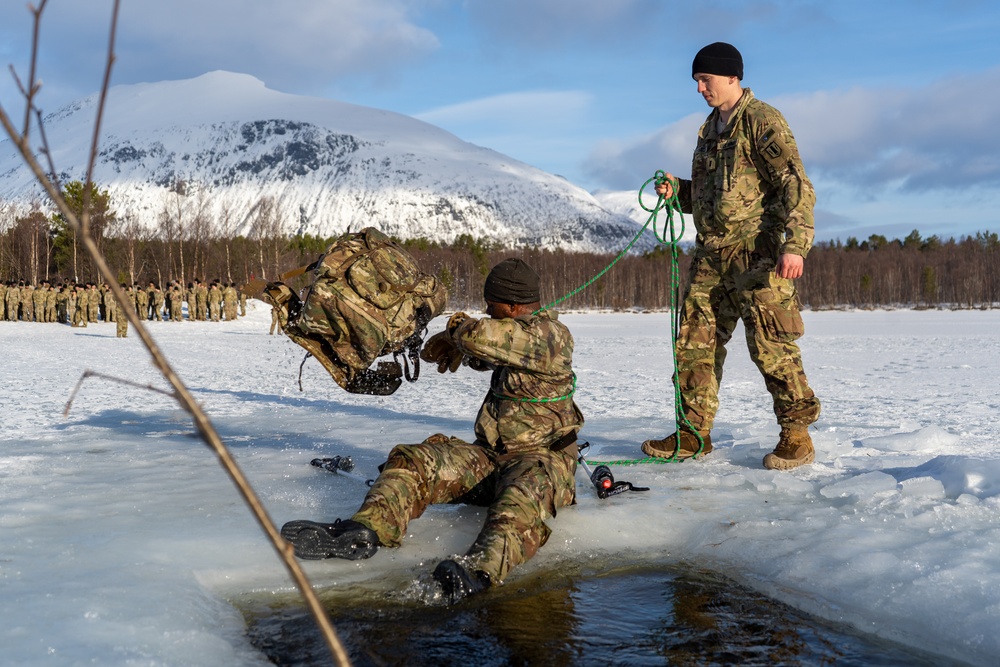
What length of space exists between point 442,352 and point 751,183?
223 cm

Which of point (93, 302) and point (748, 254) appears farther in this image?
point (93, 302)

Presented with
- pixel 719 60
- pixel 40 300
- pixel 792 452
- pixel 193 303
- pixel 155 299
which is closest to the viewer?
pixel 792 452

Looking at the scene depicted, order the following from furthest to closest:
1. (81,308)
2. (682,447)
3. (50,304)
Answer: (50,304) → (81,308) → (682,447)

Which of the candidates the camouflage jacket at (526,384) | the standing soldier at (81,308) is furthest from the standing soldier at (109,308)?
the camouflage jacket at (526,384)

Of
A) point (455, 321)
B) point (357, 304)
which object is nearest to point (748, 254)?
point (455, 321)

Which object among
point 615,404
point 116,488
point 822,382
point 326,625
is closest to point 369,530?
point 116,488

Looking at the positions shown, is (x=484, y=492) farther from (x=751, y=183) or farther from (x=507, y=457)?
(x=751, y=183)

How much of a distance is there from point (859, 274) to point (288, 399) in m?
91.4

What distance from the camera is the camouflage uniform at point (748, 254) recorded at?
4.78 meters

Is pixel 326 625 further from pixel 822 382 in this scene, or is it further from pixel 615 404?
pixel 822 382

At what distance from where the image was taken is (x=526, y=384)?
4039mm

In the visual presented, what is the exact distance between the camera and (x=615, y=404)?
341 inches

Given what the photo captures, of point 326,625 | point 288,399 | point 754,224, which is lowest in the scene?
point 288,399

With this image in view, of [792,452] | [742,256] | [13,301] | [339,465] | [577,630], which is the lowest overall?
[577,630]
